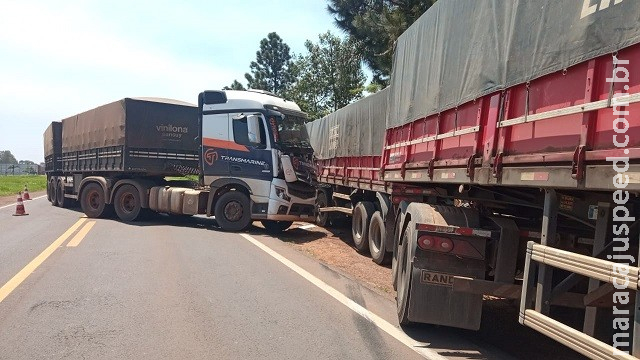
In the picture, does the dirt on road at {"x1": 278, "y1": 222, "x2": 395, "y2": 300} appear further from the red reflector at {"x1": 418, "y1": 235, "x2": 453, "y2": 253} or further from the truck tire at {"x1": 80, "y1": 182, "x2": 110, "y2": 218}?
the truck tire at {"x1": 80, "y1": 182, "x2": 110, "y2": 218}

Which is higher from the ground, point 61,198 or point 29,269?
point 29,269

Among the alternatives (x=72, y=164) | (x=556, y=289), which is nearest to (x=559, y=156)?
(x=556, y=289)

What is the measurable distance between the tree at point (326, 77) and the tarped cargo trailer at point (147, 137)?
21501mm

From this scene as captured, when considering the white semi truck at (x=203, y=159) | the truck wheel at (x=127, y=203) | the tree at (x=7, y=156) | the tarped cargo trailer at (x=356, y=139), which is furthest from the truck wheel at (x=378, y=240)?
the tree at (x=7, y=156)

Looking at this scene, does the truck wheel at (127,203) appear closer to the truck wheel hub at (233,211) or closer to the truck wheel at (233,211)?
the truck wheel at (233,211)

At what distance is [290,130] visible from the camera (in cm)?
1292

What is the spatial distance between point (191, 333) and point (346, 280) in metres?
3.10

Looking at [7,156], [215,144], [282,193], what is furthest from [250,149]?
[7,156]

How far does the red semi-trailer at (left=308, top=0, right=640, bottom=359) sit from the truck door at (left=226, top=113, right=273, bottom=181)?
5.51 meters

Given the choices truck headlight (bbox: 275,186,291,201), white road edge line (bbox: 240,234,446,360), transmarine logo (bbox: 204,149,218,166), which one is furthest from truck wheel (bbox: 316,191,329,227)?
white road edge line (bbox: 240,234,446,360)

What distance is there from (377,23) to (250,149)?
35.8 feet

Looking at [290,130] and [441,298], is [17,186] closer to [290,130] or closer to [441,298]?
[290,130]

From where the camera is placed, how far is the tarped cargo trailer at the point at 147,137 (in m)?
14.5

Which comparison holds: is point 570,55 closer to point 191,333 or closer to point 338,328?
point 338,328
